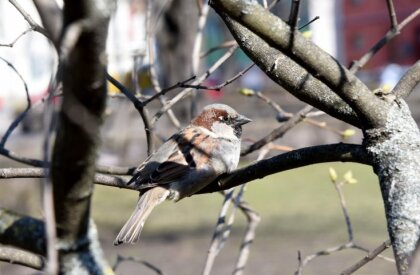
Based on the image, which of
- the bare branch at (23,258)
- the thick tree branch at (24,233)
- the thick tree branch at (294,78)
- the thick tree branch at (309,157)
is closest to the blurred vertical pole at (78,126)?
the thick tree branch at (24,233)

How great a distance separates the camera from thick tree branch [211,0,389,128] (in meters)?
1.82

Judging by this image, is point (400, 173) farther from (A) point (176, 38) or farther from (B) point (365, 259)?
(A) point (176, 38)

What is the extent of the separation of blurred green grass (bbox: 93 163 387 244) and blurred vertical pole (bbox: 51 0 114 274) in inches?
386

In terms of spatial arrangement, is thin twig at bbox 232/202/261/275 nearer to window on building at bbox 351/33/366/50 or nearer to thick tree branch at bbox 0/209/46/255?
thick tree branch at bbox 0/209/46/255

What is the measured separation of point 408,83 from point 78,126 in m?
1.24

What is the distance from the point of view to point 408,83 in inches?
91.2

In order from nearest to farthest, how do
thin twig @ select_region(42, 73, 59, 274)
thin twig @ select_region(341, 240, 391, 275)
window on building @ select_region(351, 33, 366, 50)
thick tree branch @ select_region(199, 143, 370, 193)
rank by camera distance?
thin twig @ select_region(42, 73, 59, 274) < thick tree branch @ select_region(199, 143, 370, 193) < thin twig @ select_region(341, 240, 391, 275) < window on building @ select_region(351, 33, 366, 50)

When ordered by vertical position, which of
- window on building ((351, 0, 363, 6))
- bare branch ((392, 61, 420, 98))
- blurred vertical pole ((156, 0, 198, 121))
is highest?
bare branch ((392, 61, 420, 98))

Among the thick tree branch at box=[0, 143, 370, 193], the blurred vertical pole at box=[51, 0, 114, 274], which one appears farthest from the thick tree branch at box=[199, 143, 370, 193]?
the blurred vertical pole at box=[51, 0, 114, 274]

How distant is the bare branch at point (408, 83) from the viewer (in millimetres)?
2275

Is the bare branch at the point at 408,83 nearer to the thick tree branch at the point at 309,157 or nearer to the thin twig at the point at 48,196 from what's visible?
the thick tree branch at the point at 309,157

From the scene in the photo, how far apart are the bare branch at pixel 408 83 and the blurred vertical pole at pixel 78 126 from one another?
1.06m

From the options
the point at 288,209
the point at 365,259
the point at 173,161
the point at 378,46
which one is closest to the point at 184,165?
the point at 173,161

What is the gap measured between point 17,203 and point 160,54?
8.84 m
